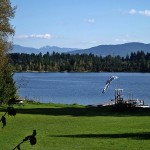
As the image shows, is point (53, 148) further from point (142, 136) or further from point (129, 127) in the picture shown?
point (129, 127)

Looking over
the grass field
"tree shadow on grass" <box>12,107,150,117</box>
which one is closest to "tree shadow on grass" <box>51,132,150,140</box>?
the grass field

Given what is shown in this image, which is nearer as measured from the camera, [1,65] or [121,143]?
[121,143]

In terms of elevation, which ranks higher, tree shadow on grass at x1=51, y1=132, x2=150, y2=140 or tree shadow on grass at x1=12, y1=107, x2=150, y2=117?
tree shadow on grass at x1=51, y1=132, x2=150, y2=140

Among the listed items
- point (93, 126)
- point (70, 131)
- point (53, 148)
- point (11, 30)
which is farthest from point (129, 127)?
point (11, 30)

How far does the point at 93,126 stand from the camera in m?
26.1

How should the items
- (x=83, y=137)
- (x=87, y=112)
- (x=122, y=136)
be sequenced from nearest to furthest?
(x=83, y=137)
(x=122, y=136)
(x=87, y=112)

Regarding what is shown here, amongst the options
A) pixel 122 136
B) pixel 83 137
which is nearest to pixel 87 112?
pixel 122 136

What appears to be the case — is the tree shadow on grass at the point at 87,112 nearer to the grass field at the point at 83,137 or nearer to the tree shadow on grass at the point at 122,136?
the grass field at the point at 83,137

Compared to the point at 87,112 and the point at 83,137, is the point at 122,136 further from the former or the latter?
the point at 87,112

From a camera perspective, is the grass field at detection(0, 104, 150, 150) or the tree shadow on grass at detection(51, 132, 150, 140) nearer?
the grass field at detection(0, 104, 150, 150)

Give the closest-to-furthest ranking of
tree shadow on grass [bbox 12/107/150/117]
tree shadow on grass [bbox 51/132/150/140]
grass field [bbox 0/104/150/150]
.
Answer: grass field [bbox 0/104/150/150]
tree shadow on grass [bbox 51/132/150/140]
tree shadow on grass [bbox 12/107/150/117]

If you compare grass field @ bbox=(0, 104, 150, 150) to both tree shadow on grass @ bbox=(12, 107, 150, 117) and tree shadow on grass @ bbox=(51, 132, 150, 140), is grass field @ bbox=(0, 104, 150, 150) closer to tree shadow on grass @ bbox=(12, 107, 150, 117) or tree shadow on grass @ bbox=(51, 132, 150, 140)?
tree shadow on grass @ bbox=(51, 132, 150, 140)

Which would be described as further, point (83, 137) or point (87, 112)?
point (87, 112)

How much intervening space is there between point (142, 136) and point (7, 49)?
875 inches
